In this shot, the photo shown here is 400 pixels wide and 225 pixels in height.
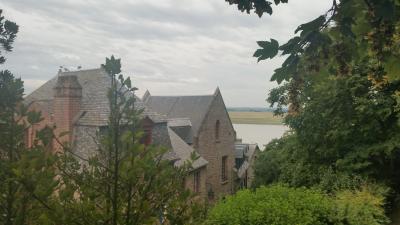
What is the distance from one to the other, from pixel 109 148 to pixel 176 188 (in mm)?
775

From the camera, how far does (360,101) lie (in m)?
15.4

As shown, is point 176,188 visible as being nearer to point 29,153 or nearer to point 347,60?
point 29,153

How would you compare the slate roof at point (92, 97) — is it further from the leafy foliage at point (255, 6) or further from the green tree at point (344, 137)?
the leafy foliage at point (255, 6)

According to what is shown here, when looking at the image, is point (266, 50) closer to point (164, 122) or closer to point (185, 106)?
point (164, 122)

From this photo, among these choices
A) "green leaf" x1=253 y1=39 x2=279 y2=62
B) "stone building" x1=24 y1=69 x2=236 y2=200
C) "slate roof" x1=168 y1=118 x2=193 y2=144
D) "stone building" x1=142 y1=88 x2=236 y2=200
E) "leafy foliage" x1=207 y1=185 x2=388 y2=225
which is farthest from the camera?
"stone building" x1=142 y1=88 x2=236 y2=200

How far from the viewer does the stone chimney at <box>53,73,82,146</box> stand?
16.0 m

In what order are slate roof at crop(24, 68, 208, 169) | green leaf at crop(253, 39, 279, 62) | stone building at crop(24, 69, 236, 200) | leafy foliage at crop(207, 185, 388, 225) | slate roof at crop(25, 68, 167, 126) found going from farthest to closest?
1. slate roof at crop(24, 68, 208, 169)
2. slate roof at crop(25, 68, 167, 126)
3. stone building at crop(24, 69, 236, 200)
4. leafy foliage at crop(207, 185, 388, 225)
5. green leaf at crop(253, 39, 279, 62)

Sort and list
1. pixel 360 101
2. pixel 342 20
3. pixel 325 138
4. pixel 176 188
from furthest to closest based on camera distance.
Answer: pixel 325 138 → pixel 360 101 → pixel 176 188 → pixel 342 20

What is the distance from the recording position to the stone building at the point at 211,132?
2816 cm

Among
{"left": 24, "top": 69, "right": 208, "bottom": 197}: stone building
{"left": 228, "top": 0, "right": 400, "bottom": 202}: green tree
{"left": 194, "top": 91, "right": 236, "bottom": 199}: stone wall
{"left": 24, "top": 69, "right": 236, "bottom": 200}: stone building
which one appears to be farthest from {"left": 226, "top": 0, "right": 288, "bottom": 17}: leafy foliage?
{"left": 194, "top": 91, "right": 236, "bottom": 199}: stone wall

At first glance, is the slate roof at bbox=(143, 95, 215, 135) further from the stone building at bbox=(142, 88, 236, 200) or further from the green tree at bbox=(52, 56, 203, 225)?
the green tree at bbox=(52, 56, 203, 225)

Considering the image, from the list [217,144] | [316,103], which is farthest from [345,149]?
[217,144]

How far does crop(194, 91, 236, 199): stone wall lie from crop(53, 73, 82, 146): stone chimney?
12.6 meters

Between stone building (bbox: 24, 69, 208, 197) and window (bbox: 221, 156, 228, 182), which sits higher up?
stone building (bbox: 24, 69, 208, 197)
